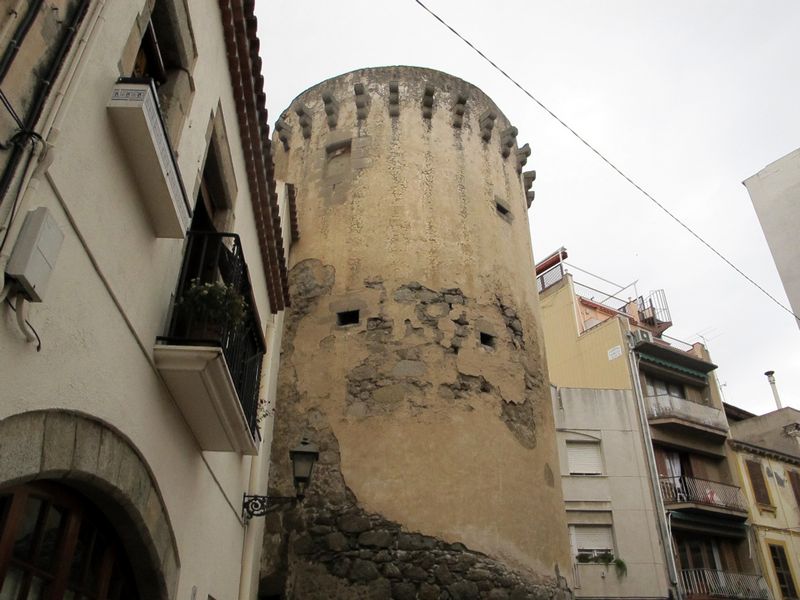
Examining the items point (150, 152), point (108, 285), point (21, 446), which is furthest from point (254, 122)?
point (21, 446)

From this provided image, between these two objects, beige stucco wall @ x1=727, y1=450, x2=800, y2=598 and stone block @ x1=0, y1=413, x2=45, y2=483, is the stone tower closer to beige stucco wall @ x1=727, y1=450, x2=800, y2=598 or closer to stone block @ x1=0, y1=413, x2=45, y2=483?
stone block @ x1=0, y1=413, x2=45, y2=483

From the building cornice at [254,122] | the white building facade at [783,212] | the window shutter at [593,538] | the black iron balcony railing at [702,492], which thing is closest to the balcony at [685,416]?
the black iron balcony railing at [702,492]

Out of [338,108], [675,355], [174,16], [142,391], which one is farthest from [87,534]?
[675,355]

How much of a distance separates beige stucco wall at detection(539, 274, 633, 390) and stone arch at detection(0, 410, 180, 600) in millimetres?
18995

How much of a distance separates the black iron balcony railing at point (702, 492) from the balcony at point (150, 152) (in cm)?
1948

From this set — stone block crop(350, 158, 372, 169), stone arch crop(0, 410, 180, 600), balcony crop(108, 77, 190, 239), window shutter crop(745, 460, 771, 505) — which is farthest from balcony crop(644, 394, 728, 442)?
balcony crop(108, 77, 190, 239)

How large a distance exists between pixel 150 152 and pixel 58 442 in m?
1.57

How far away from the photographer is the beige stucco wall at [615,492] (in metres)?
18.3

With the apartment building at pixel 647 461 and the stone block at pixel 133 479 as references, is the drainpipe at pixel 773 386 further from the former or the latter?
the stone block at pixel 133 479

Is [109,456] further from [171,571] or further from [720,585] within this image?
[720,585]

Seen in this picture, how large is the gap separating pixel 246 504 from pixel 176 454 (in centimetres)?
300

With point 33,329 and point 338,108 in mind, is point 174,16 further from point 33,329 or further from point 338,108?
point 338,108

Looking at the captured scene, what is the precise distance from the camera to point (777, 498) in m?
23.6

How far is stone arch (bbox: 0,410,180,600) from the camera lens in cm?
279
